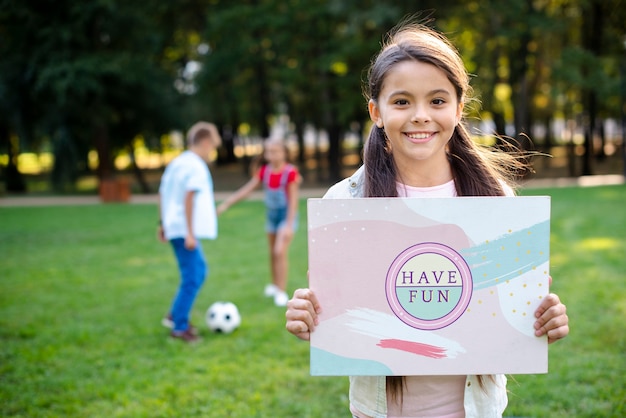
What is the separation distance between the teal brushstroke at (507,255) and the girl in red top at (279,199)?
4.84 meters

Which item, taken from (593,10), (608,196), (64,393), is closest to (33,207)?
(64,393)

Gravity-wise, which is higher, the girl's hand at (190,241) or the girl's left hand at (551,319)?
the girl's left hand at (551,319)

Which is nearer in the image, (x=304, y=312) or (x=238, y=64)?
(x=304, y=312)

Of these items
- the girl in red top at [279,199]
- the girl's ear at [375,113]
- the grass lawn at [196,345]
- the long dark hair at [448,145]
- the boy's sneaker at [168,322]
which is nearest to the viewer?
the long dark hair at [448,145]

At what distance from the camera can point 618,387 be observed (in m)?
4.23

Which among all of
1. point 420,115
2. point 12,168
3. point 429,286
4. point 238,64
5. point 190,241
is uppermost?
point 238,64

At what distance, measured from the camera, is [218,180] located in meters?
29.4

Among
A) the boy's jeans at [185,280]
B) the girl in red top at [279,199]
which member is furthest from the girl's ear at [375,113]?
the girl in red top at [279,199]

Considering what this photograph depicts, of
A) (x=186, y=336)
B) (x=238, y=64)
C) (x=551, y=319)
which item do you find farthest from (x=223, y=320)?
(x=238, y=64)

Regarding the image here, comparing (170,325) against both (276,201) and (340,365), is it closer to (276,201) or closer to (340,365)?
(276,201)

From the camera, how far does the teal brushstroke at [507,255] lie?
1.80 metres

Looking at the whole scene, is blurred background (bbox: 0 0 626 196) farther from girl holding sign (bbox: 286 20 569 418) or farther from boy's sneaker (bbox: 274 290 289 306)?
girl holding sign (bbox: 286 20 569 418)

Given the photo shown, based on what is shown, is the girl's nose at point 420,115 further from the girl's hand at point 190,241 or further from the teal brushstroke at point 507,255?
the girl's hand at point 190,241

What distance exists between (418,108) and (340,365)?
0.85 metres
